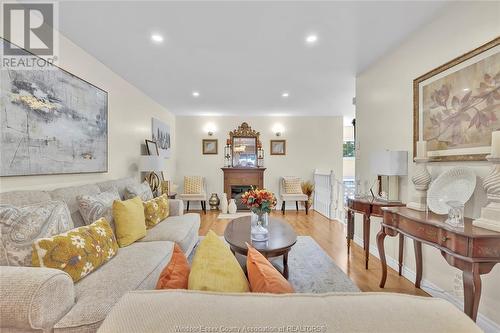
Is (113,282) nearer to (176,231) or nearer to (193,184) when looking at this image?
(176,231)

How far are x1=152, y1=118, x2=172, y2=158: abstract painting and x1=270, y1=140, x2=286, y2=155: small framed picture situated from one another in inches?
101

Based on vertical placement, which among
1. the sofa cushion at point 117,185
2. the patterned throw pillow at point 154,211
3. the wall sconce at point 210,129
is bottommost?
the patterned throw pillow at point 154,211

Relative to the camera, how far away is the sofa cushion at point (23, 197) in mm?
1496

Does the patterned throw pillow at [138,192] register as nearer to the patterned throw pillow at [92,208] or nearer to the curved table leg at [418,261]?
the patterned throw pillow at [92,208]

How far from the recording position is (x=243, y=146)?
5.92m

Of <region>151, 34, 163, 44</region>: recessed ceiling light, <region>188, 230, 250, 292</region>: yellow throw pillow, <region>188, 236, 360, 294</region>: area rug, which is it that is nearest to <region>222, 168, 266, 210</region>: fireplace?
<region>188, 236, 360, 294</region>: area rug

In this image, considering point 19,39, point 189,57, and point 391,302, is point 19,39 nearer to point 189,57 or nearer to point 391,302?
point 189,57

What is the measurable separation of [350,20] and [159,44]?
187 cm

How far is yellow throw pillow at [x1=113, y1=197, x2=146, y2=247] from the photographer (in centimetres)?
204

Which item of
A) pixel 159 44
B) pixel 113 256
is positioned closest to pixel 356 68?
pixel 159 44

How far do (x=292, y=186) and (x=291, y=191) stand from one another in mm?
125

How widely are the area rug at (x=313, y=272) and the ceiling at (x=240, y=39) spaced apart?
2112mm

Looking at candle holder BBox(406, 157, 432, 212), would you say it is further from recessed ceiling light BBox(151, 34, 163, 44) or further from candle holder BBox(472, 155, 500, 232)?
recessed ceiling light BBox(151, 34, 163, 44)

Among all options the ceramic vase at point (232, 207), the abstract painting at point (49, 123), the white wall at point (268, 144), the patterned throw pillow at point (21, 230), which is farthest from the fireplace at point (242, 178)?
the patterned throw pillow at point (21, 230)
